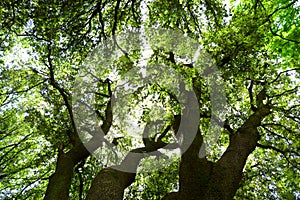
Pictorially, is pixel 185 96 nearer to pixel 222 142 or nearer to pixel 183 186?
pixel 183 186

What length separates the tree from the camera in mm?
8875

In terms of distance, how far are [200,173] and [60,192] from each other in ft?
14.7

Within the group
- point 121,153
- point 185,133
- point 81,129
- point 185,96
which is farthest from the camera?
point 121,153

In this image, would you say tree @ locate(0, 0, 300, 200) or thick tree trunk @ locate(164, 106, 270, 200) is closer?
thick tree trunk @ locate(164, 106, 270, 200)

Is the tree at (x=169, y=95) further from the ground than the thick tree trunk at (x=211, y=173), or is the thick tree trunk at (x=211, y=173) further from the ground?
the tree at (x=169, y=95)

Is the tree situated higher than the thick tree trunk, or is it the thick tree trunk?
the tree

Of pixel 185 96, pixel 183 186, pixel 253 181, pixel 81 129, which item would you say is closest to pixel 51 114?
pixel 81 129

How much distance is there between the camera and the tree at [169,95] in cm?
888

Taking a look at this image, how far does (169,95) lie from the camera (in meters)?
12.0

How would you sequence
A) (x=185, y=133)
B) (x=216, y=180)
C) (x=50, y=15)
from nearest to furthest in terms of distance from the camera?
1. (x=216, y=180)
2. (x=50, y=15)
3. (x=185, y=133)

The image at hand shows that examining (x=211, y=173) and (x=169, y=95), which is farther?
(x=169, y=95)

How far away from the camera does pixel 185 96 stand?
11.3 m

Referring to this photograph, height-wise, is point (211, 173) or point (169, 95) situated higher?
point (169, 95)

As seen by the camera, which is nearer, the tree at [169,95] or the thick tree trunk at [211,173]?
the thick tree trunk at [211,173]
